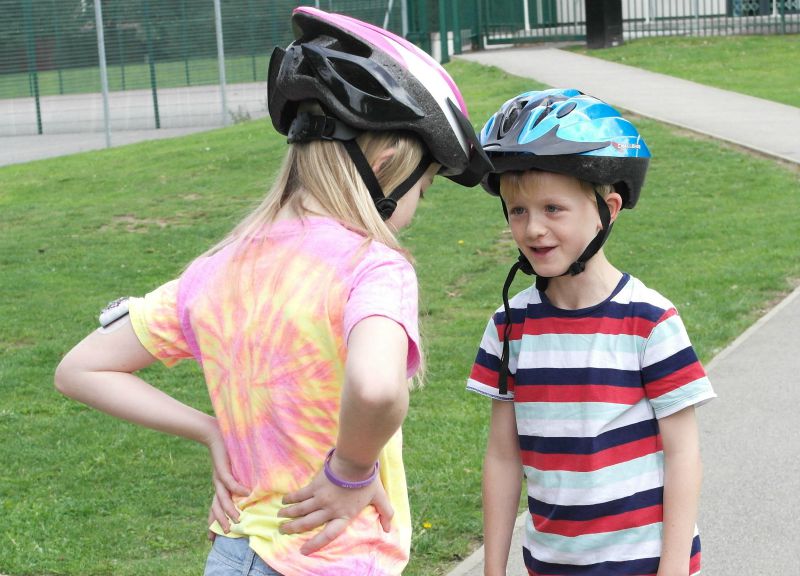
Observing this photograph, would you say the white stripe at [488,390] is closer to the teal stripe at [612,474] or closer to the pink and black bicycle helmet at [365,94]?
the teal stripe at [612,474]

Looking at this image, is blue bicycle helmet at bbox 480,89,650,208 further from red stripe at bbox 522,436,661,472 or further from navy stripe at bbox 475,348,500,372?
red stripe at bbox 522,436,661,472

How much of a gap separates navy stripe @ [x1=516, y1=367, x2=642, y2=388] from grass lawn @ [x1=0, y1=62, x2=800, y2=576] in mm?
1953

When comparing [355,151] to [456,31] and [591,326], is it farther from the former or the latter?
[456,31]

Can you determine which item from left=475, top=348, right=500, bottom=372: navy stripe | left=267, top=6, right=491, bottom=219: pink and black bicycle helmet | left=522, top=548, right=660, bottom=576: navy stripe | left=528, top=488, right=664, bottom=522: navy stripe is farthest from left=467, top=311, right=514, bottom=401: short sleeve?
left=267, top=6, right=491, bottom=219: pink and black bicycle helmet

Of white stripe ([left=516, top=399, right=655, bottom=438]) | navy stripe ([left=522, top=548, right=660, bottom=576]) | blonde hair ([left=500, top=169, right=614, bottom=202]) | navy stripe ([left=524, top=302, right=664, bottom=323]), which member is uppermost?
blonde hair ([left=500, top=169, right=614, bottom=202])

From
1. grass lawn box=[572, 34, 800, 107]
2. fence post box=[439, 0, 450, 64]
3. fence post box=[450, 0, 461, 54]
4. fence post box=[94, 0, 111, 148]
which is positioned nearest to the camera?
grass lawn box=[572, 34, 800, 107]

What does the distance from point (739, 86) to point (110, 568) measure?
16070mm

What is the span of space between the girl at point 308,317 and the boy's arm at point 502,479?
23.0 inches

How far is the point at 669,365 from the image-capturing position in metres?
2.65

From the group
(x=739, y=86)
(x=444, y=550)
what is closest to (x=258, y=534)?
(x=444, y=550)

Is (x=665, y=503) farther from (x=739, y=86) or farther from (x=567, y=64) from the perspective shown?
(x=567, y=64)

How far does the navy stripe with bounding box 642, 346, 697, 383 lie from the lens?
8.68ft

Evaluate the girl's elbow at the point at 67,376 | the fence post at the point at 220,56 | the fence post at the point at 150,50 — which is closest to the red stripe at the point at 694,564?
the girl's elbow at the point at 67,376

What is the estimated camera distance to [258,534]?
2.27 m
